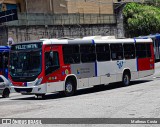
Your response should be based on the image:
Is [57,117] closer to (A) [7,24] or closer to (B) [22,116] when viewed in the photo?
(B) [22,116]

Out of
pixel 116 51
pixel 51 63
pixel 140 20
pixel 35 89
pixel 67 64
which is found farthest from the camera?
pixel 140 20

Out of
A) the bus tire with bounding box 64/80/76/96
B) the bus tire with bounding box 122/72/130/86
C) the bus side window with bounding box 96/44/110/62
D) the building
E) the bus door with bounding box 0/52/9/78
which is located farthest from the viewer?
the building

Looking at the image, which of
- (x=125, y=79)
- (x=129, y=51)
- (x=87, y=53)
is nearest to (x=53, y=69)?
(x=87, y=53)

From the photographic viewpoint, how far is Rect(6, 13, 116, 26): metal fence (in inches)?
1614

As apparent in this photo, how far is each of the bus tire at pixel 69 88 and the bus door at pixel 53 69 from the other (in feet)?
1.55

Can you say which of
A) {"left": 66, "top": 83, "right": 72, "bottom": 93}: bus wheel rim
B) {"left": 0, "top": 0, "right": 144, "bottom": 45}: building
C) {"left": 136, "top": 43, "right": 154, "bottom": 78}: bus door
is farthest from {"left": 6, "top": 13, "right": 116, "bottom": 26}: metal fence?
{"left": 66, "top": 83, "right": 72, "bottom": 93}: bus wheel rim

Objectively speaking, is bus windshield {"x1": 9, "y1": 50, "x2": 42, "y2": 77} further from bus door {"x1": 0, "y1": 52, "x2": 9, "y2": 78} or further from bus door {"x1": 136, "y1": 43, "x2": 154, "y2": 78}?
bus door {"x1": 0, "y1": 52, "x2": 9, "y2": 78}

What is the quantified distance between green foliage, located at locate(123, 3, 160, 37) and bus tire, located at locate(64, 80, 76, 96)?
37747 mm

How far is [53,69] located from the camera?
1883 centimetres

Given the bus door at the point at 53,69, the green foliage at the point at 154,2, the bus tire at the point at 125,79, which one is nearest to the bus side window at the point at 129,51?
the bus tire at the point at 125,79

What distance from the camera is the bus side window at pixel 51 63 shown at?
18531mm

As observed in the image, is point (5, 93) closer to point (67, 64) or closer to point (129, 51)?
point (67, 64)

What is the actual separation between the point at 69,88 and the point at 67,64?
117 centimetres

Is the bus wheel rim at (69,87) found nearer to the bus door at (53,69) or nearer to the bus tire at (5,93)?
the bus door at (53,69)
